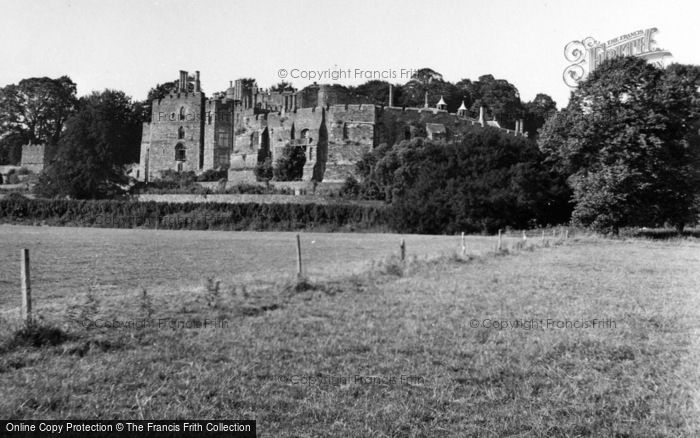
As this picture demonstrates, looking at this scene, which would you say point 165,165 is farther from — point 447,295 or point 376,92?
point 447,295

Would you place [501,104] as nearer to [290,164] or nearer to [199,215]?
[290,164]

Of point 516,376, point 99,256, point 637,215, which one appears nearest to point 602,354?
point 516,376

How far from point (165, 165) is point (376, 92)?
121ft

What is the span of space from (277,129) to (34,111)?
36.2m

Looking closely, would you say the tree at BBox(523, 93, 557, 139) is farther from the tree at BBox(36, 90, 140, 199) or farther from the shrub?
the tree at BBox(36, 90, 140, 199)

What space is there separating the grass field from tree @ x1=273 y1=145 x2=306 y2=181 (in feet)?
170

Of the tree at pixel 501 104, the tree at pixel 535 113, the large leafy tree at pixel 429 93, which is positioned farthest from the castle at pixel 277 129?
the large leafy tree at pixel 429 93

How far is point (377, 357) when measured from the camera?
7.25 meters

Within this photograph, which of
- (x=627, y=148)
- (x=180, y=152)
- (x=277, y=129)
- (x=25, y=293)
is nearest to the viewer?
(x=25, y=293)

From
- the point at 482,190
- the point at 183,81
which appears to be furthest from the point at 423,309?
the point at 183,81

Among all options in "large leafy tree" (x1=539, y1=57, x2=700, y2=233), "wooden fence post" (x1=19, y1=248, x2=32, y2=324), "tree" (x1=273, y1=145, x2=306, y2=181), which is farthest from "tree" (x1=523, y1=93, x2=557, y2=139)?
"wooden fence post" (x1=19, y1=248, x2=32, y2=324)

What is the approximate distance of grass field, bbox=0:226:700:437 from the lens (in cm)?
527

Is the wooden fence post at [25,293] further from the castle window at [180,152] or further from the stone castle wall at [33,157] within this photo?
the stone castle wall at [33,157]

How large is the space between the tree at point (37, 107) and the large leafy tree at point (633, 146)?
6998 centimetres
